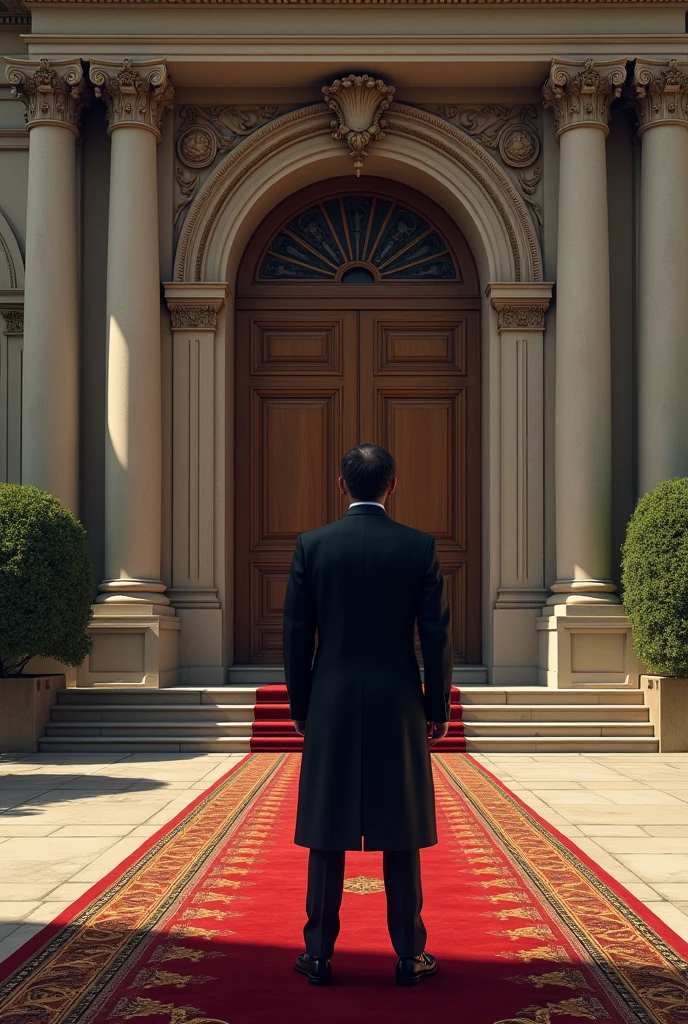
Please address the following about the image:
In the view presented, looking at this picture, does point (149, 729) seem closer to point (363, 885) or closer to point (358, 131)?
point (363, 885)

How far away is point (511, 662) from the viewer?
1250 centimetres

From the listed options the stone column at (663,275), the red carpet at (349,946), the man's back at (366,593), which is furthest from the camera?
the stone column at (663,275)

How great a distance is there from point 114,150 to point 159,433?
2.93 m

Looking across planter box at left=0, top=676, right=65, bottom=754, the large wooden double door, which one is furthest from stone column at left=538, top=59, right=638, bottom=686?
planter box at left=0, top=676, right=65, bottom=754

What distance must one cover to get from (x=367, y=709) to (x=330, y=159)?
10.0 metres

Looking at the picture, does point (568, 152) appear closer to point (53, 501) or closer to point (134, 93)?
point (134, 93)

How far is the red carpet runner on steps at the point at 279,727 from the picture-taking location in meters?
10.9

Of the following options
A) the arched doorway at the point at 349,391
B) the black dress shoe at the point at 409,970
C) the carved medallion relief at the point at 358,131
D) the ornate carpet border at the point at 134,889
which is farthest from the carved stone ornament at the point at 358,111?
the black dress shoe at the point at 409,970

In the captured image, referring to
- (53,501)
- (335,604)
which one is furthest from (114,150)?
(335,604)

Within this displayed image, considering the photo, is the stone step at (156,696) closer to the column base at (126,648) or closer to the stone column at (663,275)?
the column base at (126,648)

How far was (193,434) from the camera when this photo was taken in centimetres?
1275

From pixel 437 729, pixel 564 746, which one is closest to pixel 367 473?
pixel 437 729

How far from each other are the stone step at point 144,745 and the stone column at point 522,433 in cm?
339

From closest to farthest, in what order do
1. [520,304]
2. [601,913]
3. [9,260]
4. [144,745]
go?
[601,913] → [144,745] → [520,304] → [9,260]
